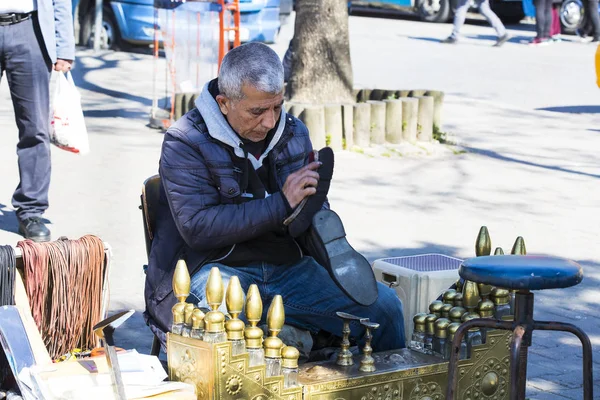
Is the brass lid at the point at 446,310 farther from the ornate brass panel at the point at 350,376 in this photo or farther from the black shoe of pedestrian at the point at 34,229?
the black shoe of pedestrian at the point at 34,229

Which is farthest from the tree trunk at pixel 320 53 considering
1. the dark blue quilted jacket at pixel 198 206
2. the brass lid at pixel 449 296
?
the dark blue quilted jacket at pixel 198 206

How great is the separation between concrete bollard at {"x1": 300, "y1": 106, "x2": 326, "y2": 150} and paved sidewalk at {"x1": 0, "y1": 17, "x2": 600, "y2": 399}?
10.9 inches

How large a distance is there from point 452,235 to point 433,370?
3.04 m

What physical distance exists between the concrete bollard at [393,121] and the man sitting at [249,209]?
536 centimetres

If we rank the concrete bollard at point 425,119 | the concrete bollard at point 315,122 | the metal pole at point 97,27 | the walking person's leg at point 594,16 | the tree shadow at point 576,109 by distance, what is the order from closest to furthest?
the concrete bollard at point 315,122 → the concrete bollard at point 425,119 → the tree shadow at point 576,109 → the metal pole at point 97,27 → the walking person's leg at point 594,16

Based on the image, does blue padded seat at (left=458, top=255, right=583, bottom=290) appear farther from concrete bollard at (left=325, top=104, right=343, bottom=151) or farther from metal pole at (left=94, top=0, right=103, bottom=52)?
metal pole at (left=94, top=0, right=103, bottom=52)

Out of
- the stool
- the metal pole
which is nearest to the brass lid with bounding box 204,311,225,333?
Result: the stool

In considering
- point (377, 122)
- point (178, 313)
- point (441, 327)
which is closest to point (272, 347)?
point (178, 313)

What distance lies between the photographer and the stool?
2.63m

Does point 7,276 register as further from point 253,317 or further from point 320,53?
point 320,53

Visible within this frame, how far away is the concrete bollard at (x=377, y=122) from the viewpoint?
8.77 meters

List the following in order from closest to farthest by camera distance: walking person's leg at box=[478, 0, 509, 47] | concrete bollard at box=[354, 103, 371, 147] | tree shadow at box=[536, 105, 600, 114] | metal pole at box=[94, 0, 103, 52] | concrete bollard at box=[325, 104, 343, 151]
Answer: concrete bollard at box=[325, 104, 343, 151]
concrete bollard at box=[354, 103, 371, 147]
tree shadow at box=[536, 105, 600, 114]
metal pole at box=[94, 0, 103, 52]
walking person's leg at box=[478, 0, 509, 47]

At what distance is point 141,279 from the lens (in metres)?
5.28

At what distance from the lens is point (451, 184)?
7730 millimetres
